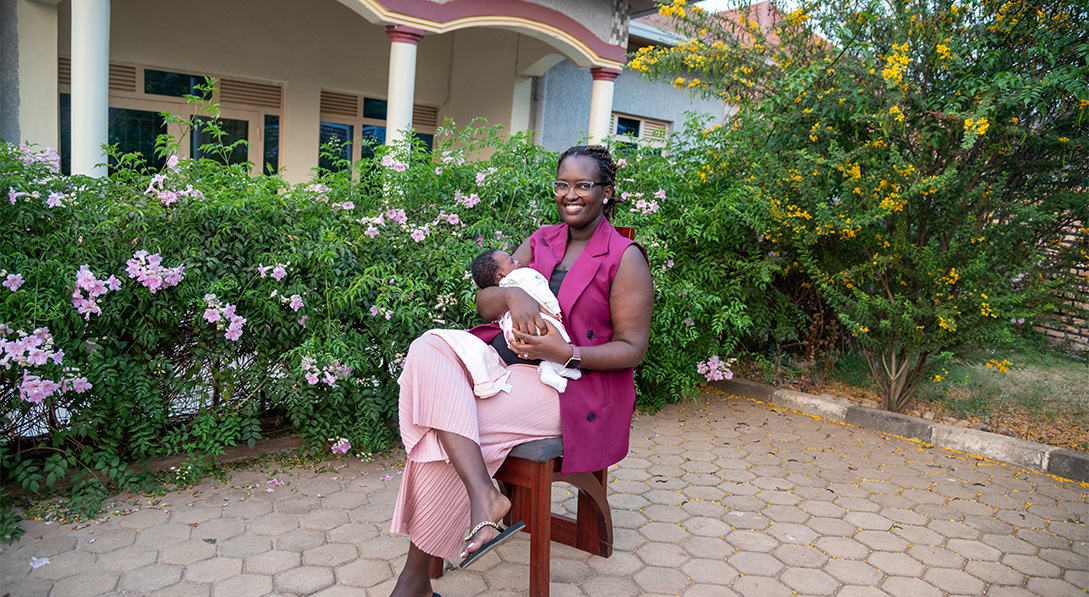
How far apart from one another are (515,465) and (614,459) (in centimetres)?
41

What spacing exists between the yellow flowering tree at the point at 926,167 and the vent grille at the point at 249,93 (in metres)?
7.30

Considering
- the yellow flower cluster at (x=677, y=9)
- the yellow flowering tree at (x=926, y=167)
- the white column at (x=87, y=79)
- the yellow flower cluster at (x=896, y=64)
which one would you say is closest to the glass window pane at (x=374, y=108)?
the white column at (x=87, y=79)

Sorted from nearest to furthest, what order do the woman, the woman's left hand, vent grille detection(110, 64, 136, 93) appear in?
the woman, the woman's left hand, vent grille detection(110, 64, 136, 93)

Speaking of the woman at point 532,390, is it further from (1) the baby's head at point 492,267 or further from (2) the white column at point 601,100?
(2) the white column at point 601,100

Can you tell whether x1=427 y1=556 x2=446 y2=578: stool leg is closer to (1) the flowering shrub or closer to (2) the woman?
(2) the woman

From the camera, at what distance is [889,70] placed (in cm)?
464

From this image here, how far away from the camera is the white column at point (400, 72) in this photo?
8242mm

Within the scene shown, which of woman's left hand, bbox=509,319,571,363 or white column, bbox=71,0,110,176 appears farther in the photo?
white column, bbox=71,0,110,176

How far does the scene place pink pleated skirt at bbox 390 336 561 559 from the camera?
2.49 m

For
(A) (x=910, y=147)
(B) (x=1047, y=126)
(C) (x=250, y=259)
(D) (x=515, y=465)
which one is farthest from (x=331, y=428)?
(B) (x=1047, y=126)

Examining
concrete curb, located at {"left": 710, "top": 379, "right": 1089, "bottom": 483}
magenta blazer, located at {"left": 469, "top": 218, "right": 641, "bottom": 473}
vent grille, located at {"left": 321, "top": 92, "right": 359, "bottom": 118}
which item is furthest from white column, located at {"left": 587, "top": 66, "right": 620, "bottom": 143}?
magenta blazer, located at {"left": 469, "top": 218, "right": 641, "bottom": 473}

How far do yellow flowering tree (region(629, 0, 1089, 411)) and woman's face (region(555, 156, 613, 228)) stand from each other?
258 cm

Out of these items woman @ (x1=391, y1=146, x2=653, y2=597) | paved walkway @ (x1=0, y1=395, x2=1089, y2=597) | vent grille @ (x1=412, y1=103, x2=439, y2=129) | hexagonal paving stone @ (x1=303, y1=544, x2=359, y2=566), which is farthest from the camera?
vent grille @ (x1=412, y1=103, x2=439, y2=129)

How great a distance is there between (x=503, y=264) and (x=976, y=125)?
3150 mm
